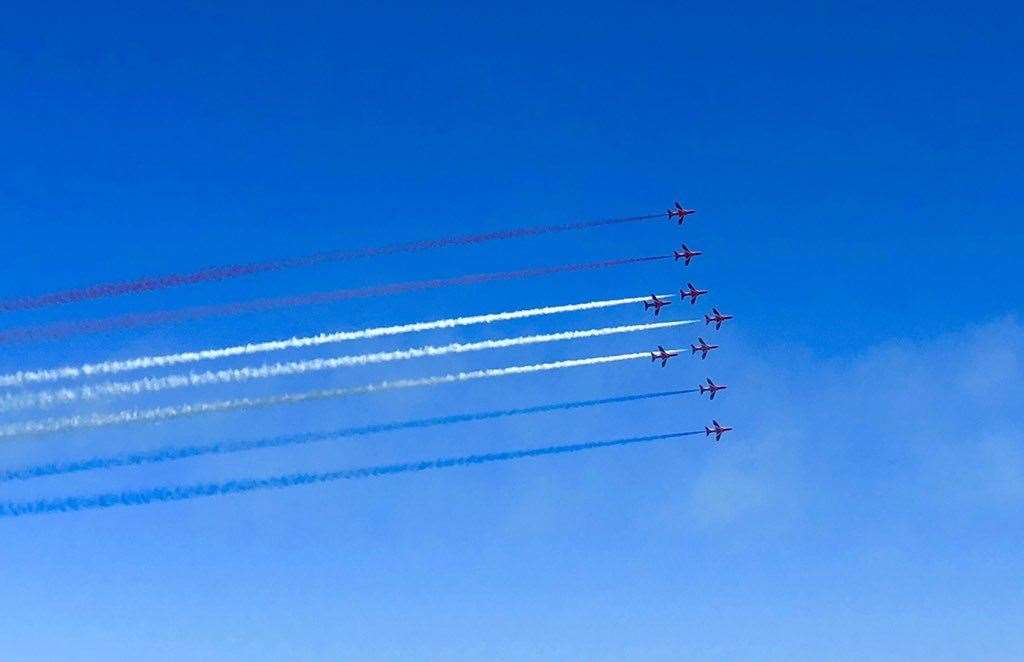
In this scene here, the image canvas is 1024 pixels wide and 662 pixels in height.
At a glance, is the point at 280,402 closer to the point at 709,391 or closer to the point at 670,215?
the point at 670,215

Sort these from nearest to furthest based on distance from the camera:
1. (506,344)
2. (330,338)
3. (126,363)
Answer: (126,363)
(330,338)
(506,344)

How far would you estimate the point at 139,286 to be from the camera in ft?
259

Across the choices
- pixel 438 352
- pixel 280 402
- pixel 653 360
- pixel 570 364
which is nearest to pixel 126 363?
pixel 280 402

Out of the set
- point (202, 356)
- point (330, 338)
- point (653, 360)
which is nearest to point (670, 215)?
point (653, 360)

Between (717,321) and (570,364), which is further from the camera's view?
(717,321)

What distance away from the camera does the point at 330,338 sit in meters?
89.2

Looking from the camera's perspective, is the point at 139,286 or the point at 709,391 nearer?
the point at 139,286

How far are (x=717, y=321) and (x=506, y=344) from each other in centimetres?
3021

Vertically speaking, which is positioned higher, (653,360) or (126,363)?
(653,360)

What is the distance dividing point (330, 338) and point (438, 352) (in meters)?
8.15

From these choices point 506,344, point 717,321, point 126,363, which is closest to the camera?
point 126,363

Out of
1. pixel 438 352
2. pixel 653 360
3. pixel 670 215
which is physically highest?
pixel 670 215

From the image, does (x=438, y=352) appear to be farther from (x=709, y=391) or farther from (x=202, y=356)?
(x=709, y=391)

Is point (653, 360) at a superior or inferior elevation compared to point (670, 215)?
inferior
